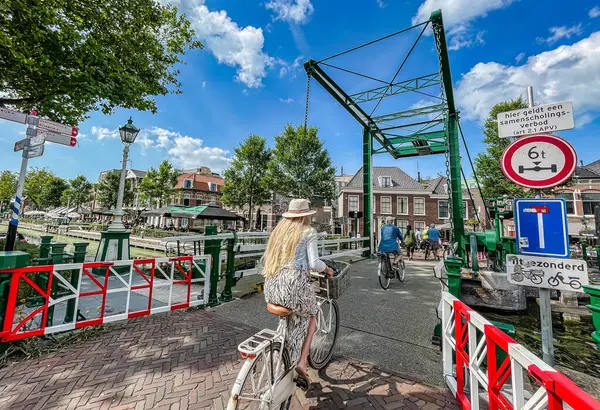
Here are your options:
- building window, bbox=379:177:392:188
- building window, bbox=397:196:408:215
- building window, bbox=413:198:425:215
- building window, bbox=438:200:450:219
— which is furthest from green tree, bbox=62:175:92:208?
building window, bbox=438:200:450:219

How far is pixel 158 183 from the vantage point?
1147 inches

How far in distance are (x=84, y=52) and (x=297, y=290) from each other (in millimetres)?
7336

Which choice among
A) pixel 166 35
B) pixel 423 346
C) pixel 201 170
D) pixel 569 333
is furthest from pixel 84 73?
pixel 201 170

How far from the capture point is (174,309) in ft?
13.3

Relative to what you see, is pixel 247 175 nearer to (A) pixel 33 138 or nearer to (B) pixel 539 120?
(A) pixel 33 138

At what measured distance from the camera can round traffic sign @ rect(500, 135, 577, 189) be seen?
7.06ft

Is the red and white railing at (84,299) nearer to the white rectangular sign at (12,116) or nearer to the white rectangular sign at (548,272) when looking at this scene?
the white rectangular sign at (12,116)

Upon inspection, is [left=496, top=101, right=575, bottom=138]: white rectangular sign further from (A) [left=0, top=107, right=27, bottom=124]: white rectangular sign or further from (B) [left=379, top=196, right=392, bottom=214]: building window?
(B) [left=379, top=196, right=392, bottom=214]: building window

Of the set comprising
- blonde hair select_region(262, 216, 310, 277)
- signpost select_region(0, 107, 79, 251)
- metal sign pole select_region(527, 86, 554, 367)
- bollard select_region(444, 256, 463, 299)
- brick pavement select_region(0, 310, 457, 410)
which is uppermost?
signpost select_region(0, 107, 79, 251)

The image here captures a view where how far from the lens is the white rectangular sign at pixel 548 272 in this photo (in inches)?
78.1

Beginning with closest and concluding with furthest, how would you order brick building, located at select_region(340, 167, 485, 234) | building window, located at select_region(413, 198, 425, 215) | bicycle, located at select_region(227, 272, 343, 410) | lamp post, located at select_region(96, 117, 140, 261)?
1. bicycle, located at select_region(227, 272, 343, 410)
2. lamp post, located at select_region(96, 117, 140, 261)
3. brick building, located at select_region(340, 167, 485, 234)
4. building window, located at select_region(413, 198, 425, 215)

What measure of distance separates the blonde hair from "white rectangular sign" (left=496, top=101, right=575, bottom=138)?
202 centimetres

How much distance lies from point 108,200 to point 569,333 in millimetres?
45498

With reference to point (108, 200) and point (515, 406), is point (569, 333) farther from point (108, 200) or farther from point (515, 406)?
point (108, 200)
